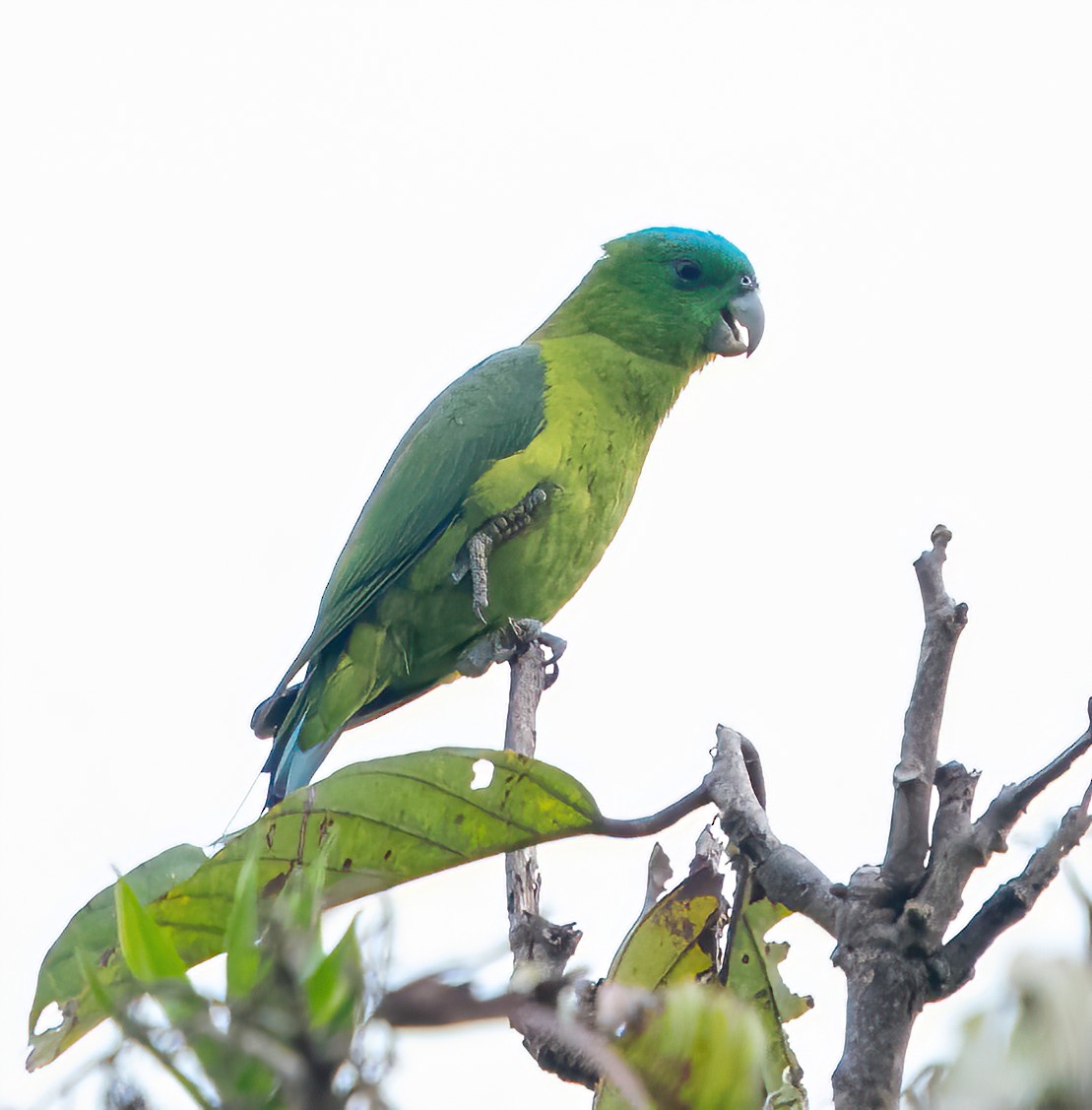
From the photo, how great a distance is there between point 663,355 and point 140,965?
418cm

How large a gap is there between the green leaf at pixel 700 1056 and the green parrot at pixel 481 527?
3270 mm

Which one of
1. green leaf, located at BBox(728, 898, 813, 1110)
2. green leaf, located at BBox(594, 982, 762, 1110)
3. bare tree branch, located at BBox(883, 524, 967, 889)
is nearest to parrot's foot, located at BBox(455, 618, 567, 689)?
green leaf, located at BBox(728, 898, 813, 1110)

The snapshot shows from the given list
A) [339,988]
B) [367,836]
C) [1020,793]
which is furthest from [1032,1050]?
[367,836]

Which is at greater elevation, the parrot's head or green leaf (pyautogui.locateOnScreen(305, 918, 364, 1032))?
the parrot's head

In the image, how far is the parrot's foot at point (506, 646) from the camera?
408cm

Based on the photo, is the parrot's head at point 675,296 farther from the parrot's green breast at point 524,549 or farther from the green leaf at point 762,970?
the green leaf at point 762,970

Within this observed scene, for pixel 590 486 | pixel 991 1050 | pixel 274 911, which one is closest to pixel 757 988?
pixel 991 1050

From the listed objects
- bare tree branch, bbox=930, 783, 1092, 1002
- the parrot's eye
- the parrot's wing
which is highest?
the parrot's eye

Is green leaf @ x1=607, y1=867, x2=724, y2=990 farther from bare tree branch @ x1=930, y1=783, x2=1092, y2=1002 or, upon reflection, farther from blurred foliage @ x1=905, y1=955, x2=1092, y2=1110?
blurred foliage @ x1=905, y1=955, x2=1092, y2=1110

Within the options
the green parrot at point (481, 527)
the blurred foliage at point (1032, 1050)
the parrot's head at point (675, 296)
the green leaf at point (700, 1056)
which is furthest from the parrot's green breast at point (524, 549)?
the blurred foliage at point (1032, 1050)

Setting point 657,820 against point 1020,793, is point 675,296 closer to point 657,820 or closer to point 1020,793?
point 657,820

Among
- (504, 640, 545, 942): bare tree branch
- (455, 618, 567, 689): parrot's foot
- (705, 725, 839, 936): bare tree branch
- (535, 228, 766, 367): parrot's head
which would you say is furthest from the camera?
(535, 228, 766, 367): parrot's head

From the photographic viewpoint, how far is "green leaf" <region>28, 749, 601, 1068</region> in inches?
58.7

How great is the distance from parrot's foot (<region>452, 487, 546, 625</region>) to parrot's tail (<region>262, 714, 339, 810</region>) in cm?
65
